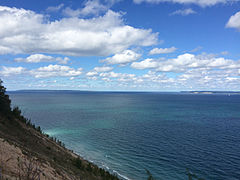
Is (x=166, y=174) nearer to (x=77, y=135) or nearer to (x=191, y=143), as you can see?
(x=191, y=143)

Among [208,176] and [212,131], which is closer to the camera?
A: [208,176]

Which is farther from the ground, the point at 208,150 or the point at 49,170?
the point at 49,170

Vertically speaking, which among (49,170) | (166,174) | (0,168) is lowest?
(166,174)

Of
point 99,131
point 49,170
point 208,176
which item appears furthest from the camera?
point 99,131

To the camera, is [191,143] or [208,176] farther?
[191,143]

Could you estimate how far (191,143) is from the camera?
50.2 m

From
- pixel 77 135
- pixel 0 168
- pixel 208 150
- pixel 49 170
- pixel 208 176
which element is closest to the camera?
pixel 0 168

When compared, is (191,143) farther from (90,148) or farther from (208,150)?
(90,148)

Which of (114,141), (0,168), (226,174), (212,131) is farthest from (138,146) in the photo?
(0,168)

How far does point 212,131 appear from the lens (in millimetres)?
63812

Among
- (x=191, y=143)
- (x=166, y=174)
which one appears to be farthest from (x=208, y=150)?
(x=166, y=174)

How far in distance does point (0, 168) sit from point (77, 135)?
48.8 meters

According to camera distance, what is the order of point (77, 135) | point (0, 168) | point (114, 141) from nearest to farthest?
1. point (0, 168)
2. point (114, 141)
3. point (77, 135)

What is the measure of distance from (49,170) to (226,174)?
3226 cm
